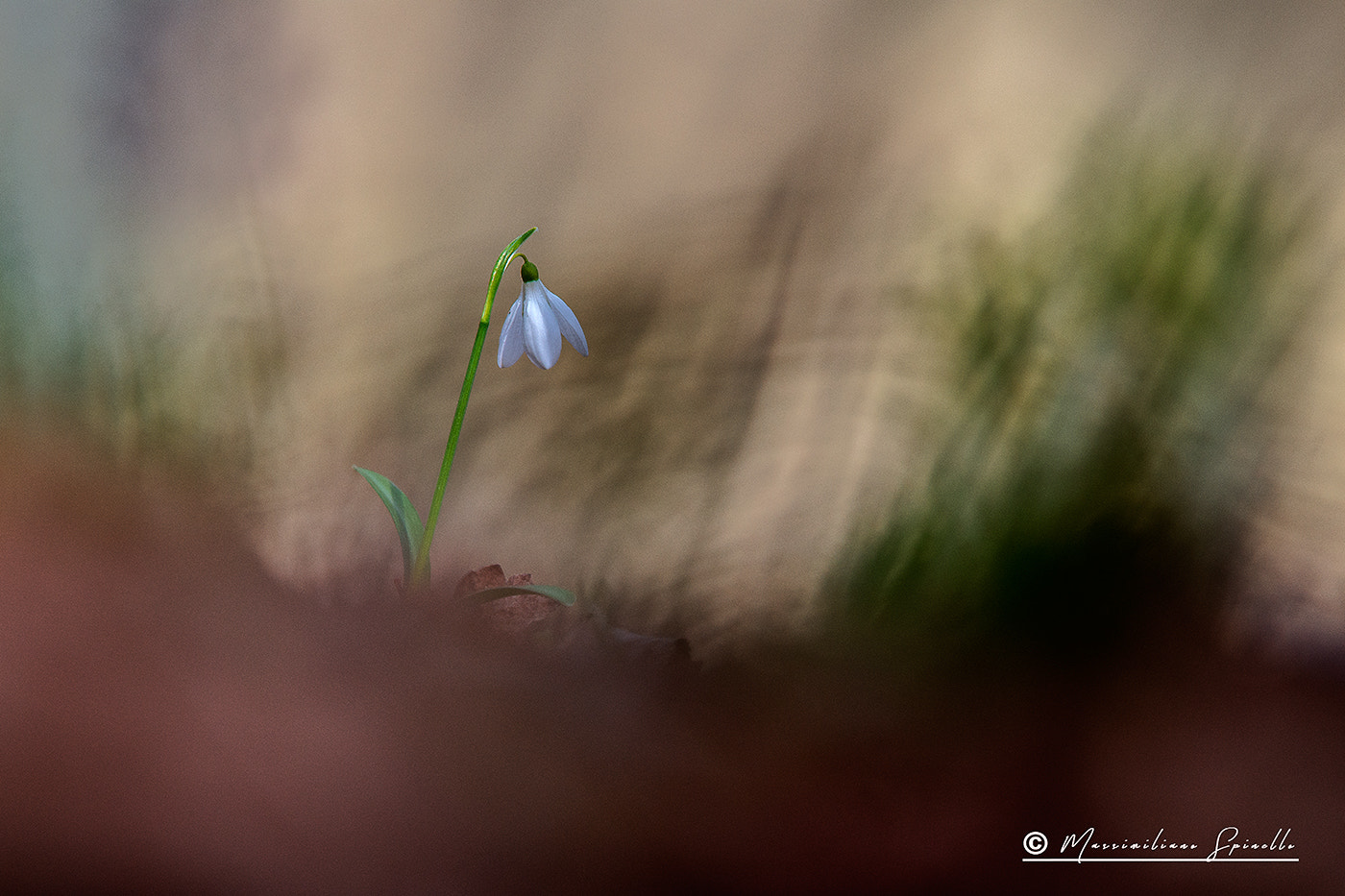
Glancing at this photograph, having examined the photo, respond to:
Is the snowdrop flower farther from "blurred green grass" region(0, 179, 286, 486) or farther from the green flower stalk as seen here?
"blurred green grass" region(0, 179, 286, 486)

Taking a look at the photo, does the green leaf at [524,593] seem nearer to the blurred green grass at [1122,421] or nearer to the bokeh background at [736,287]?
the bokeh background at [736,287]

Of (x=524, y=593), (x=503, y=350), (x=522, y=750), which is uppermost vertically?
(x=503, y=350)

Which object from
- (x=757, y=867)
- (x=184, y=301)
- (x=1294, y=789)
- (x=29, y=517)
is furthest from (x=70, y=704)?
(x=1294, y=789)

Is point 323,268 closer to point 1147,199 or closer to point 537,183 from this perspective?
point 537,183

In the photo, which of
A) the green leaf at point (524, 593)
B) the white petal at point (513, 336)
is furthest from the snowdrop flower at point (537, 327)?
the green leaf at point (524, 593)

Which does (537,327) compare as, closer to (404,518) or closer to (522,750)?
(404,518)

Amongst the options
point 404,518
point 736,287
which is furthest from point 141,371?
point 736,287

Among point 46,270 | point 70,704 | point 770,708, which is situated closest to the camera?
point 70,704
